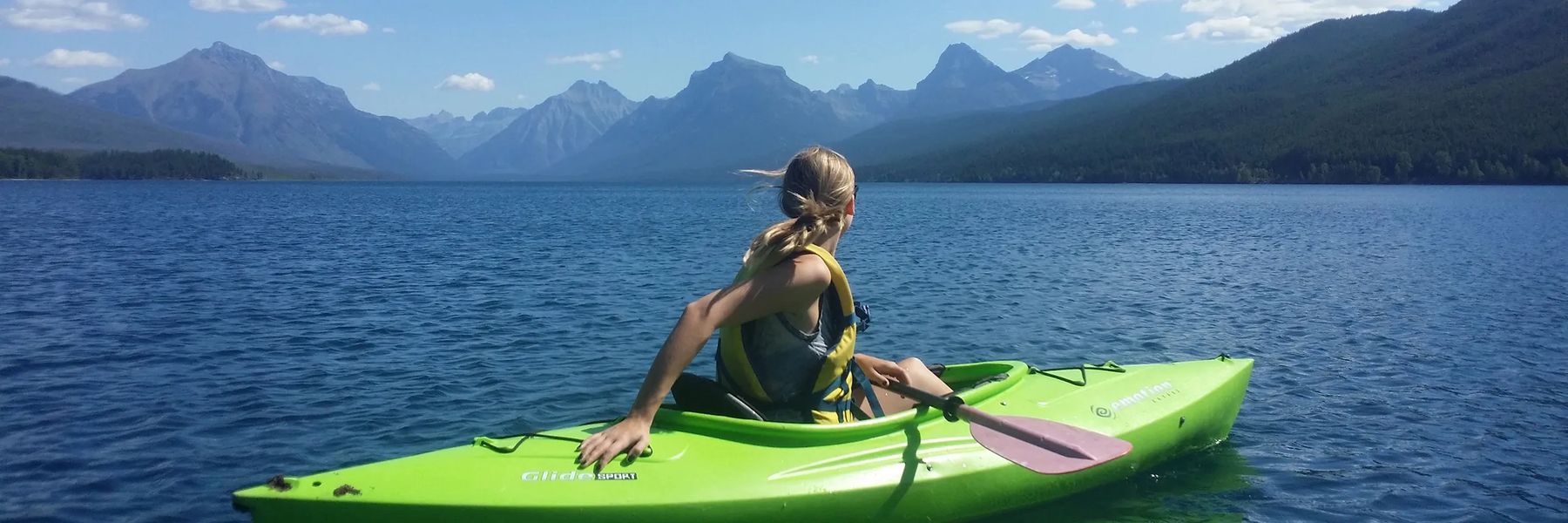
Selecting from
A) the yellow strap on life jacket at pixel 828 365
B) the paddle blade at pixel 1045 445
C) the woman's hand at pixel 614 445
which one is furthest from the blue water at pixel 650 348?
the woman's hand at pixel 614 445

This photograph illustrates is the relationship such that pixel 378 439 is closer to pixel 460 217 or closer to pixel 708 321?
pixel 708 321

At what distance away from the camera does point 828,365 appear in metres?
6.35

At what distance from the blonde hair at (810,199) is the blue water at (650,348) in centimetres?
35

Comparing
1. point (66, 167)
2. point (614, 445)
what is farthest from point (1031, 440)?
point (66, 167)

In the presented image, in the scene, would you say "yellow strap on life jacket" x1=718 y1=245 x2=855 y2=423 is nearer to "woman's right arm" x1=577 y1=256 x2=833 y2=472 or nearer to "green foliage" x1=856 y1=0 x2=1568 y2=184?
"woman's right arm" x1=577 y1=256 x2=833 y2=472

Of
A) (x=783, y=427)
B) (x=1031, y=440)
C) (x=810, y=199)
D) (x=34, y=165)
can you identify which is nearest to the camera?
(x=810, y=199)

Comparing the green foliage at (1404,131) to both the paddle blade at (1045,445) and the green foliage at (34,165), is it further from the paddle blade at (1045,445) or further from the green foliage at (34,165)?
the green foliage at (34,165)

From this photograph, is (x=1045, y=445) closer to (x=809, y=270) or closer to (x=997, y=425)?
(x=997, y=425)

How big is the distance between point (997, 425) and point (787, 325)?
1.81 meters

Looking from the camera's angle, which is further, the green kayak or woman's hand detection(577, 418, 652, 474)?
woman's hand detection(577, 418, 652, 474)

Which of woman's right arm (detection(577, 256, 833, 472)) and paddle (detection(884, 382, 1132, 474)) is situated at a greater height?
woman's right arm (detection(577, 256, 833, 472))

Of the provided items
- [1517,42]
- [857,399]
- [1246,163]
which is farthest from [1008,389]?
[1517,42]

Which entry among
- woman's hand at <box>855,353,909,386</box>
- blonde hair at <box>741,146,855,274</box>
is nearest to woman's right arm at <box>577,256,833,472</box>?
blonde hair at <box>741,146,855,274</box>

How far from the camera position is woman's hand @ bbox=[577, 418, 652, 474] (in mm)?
6051
